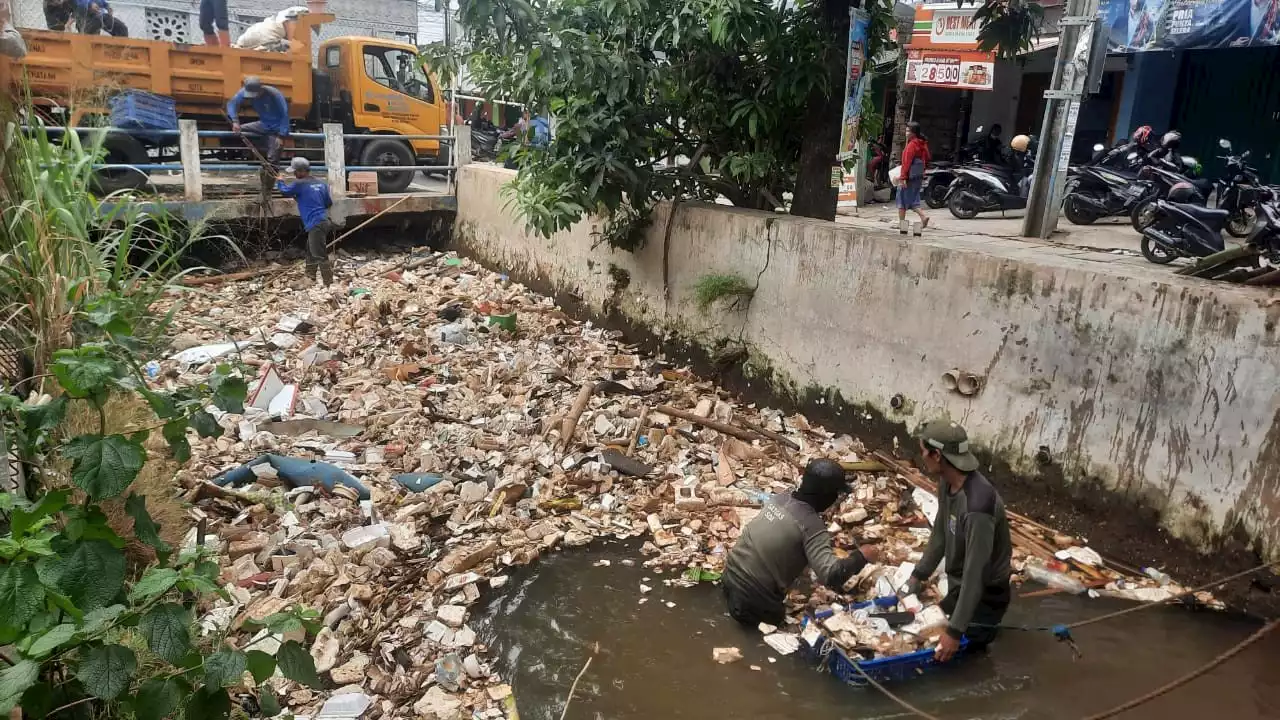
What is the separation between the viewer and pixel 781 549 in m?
4.12

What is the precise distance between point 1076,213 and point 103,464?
34.9 ft

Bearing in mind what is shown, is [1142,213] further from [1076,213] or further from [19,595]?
[19,595]

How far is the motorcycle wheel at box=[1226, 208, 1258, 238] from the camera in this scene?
9023mm

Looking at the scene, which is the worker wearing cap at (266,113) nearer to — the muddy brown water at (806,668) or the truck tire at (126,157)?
the truck tire at (126,157)

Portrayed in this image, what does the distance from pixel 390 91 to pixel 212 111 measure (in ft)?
9.47

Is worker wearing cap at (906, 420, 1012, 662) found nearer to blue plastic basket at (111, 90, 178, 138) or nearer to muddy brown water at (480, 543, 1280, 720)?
muddy brown water at (480, 543, 1280, 720)

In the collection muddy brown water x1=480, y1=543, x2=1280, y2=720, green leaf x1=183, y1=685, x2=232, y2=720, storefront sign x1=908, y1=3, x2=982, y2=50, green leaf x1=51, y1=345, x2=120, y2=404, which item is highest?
storefront sign x1=908, y1=3, x2=982, y2=50

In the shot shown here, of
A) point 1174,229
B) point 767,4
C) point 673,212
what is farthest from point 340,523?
point 1174,229

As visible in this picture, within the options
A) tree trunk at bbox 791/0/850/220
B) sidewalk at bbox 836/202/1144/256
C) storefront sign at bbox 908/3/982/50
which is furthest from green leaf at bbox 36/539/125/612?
storefront sign at bbox 908/3/982/50

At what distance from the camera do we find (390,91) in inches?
563

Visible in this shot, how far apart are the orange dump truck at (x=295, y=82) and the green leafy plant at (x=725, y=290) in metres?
8.16

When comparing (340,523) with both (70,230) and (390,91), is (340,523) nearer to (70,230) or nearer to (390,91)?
(70,230)

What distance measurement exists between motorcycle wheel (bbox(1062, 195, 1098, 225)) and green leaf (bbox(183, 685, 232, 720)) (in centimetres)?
1035

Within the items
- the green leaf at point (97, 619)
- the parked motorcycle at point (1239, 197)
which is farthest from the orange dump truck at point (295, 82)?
the parked motorcycle at point (1239, 197)
